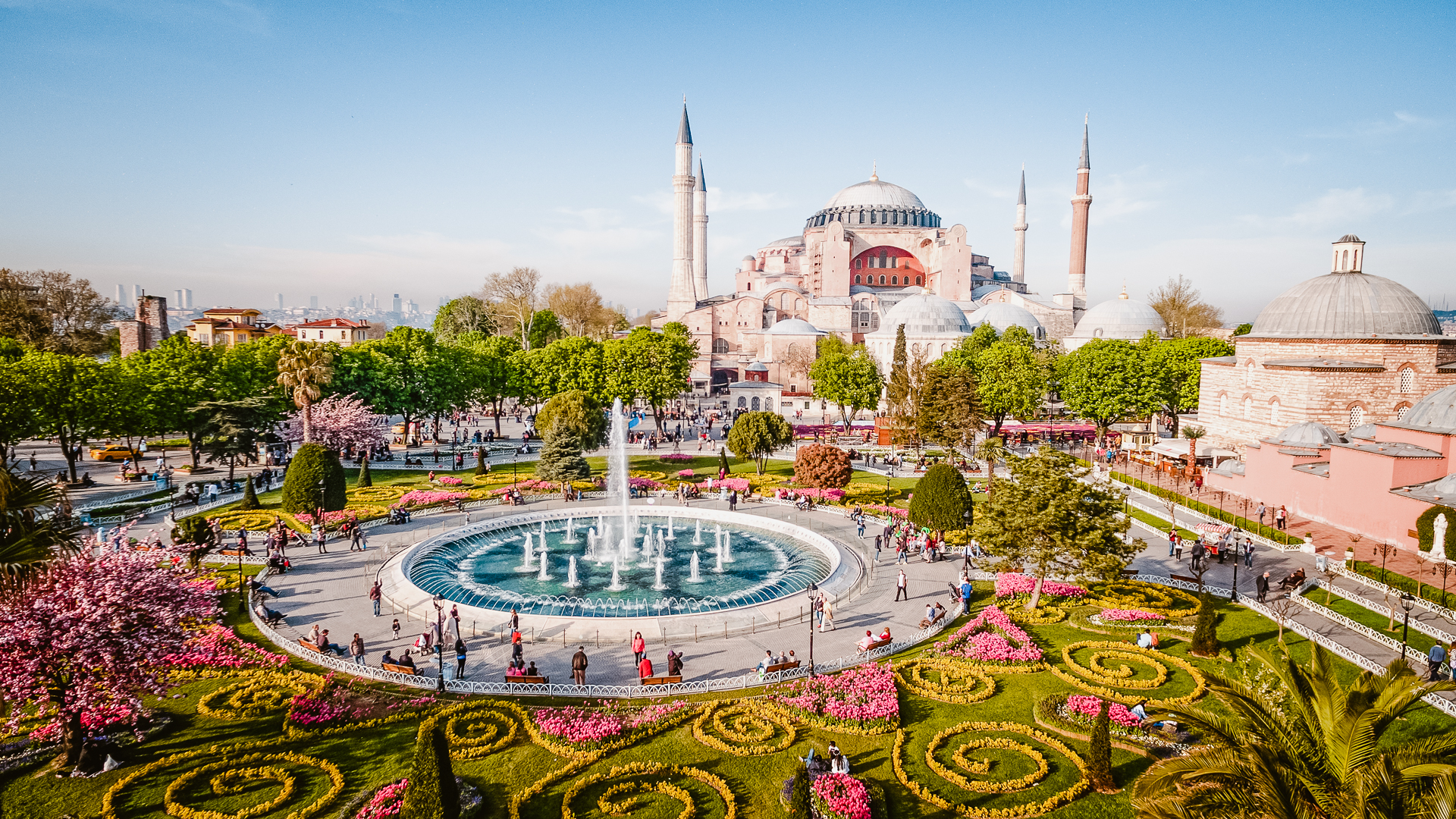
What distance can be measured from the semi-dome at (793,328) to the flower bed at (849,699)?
53998 mm

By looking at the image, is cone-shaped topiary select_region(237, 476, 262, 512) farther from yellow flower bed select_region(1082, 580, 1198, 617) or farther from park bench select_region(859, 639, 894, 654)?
yellow flower bed select_region(1082, 580, 1198, 617)

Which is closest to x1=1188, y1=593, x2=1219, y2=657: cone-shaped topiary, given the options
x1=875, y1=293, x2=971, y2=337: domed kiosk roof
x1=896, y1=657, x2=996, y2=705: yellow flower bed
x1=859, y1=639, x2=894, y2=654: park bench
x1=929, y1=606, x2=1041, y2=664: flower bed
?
x1=929, y1=606, x2=1041, y2=664: flower bed

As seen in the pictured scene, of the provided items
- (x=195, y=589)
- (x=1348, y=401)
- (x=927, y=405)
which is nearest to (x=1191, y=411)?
(x=1348, y=401)

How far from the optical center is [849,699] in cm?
1299

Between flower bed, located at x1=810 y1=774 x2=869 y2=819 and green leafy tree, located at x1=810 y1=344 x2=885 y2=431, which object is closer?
flower bed, located at x1=810 y1=774 x2=869 y2=819

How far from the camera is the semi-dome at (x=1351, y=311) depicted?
1211 inches

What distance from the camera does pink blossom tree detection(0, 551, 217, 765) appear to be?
10.2 m

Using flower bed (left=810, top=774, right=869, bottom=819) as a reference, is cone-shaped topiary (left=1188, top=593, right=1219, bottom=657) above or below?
above

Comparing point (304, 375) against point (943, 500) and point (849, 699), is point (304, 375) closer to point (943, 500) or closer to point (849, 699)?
point (943, 500)

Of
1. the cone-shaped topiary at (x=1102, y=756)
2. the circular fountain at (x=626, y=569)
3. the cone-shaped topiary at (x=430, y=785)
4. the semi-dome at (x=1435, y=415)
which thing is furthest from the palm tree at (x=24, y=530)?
the semi-dome at (x=1435, y=415)

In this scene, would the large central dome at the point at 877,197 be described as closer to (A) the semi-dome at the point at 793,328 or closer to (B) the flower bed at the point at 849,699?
(A) the semi-dome at the point at 793,328

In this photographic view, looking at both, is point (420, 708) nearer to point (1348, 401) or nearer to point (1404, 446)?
point (1404, 446)

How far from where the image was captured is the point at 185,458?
3531 centimetres

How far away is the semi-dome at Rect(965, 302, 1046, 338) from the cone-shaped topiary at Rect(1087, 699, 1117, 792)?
2180 inches
